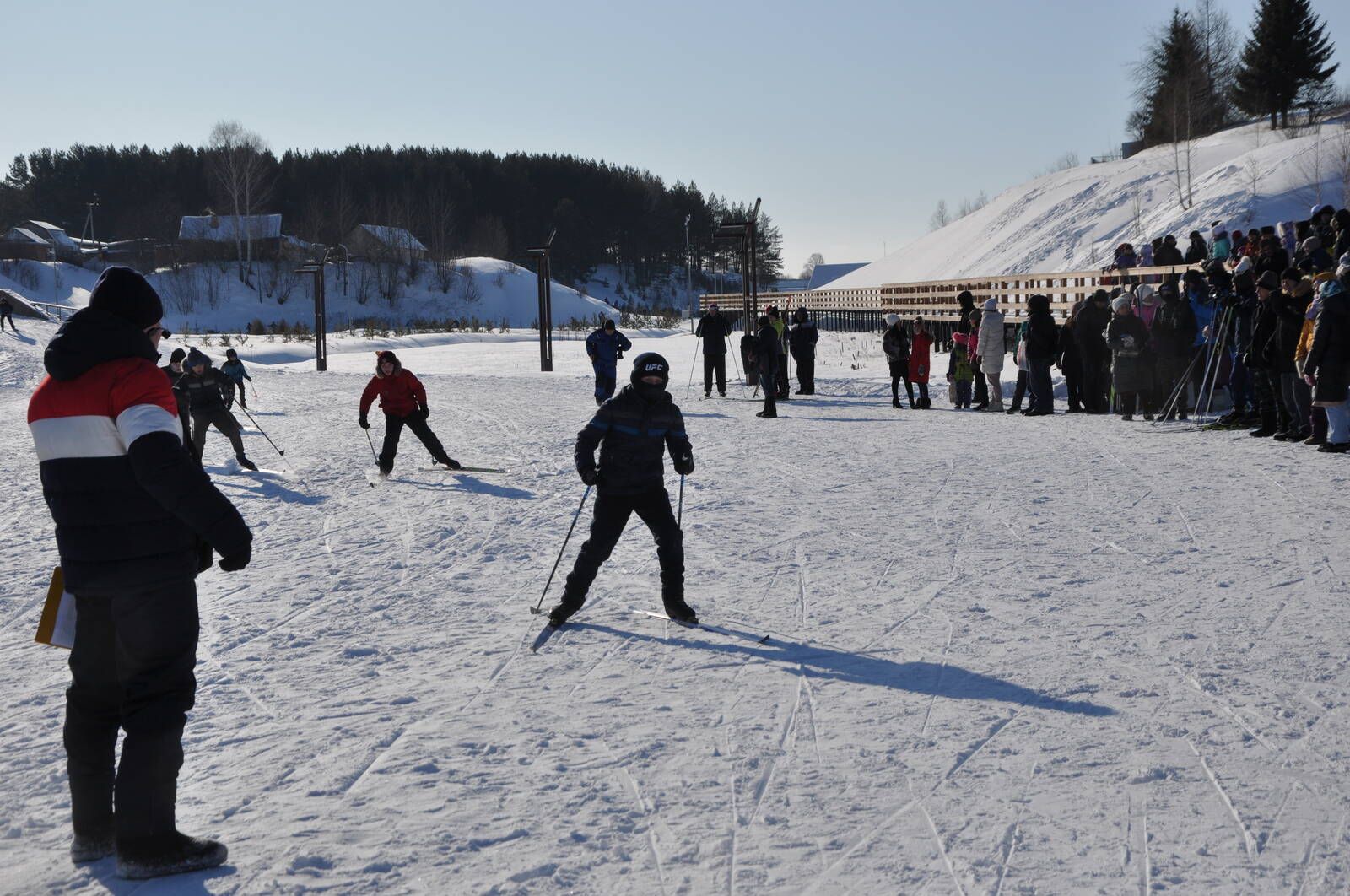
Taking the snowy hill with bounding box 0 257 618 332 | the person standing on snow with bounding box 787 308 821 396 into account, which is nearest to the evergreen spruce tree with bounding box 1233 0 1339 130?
the snowy hill with bounding box 0 257 618 332

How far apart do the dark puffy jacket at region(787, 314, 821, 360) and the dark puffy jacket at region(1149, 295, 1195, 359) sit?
6.34 m

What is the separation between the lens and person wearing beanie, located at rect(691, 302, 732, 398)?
63.1ft

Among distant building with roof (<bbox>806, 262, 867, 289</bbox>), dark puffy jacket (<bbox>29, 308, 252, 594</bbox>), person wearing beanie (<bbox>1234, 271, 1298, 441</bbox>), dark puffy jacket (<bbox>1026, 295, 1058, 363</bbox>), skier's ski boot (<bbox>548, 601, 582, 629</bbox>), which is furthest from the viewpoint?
distant building with roof (<bbox>806, 262, 867, 289</bbox>)

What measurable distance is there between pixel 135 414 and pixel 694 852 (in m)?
2.03

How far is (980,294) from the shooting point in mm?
29219

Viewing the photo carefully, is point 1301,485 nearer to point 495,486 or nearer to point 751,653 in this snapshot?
point 751,653

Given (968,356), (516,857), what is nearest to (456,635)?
(516,857)

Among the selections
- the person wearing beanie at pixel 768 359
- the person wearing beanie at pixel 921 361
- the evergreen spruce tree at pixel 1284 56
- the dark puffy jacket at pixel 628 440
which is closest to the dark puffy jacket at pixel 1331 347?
the dark puffy jacket at pixel 628 440

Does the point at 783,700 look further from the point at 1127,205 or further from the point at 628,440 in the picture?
the point at 1127,205

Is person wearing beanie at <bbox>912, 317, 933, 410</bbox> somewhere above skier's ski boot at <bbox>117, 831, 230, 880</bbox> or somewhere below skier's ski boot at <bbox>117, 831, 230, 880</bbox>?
above

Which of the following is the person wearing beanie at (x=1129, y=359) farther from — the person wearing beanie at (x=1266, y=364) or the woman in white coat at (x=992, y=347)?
the woman in white coat at (x=992, y=347)

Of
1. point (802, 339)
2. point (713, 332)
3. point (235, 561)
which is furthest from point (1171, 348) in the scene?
point (235, 561)

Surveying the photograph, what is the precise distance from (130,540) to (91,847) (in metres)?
1.00

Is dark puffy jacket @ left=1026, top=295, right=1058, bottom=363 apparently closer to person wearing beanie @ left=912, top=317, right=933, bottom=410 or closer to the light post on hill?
person wearing beanie @ left=912, top=317, right=933, bottom=410
